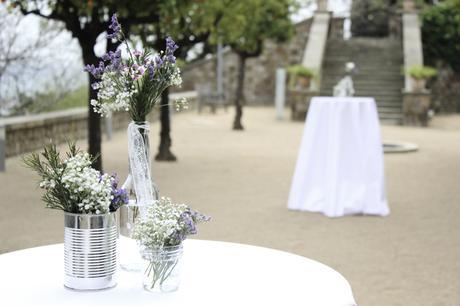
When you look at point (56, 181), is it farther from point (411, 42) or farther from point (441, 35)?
point (441, 35)

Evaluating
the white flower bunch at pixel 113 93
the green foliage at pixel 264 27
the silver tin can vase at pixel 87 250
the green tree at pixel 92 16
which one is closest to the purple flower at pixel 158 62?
the white flower bunch at pixel 113 93

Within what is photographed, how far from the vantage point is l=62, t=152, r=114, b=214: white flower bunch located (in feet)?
7.42

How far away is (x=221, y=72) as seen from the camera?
81.2 feet

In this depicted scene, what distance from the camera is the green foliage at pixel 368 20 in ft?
86.8

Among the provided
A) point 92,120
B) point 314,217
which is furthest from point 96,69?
point 92,120

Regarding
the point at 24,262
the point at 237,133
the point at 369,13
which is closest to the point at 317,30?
the point at 369,13

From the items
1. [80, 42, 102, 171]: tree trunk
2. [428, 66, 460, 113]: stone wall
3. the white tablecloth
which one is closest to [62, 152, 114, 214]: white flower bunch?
the white tablecloth

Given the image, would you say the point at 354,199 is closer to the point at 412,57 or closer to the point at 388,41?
the point at 412,57

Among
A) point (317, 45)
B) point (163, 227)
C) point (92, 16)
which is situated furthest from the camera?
point (317, 45)

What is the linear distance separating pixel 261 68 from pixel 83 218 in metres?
23.1

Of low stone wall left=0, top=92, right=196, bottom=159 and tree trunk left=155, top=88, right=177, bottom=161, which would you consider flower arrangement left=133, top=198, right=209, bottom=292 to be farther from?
tree trunk left=155, top=88, right=177, bottom=161

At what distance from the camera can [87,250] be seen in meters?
2.30

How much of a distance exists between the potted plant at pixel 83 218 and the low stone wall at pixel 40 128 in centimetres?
769

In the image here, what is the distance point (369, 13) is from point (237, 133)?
12627 millimetres
